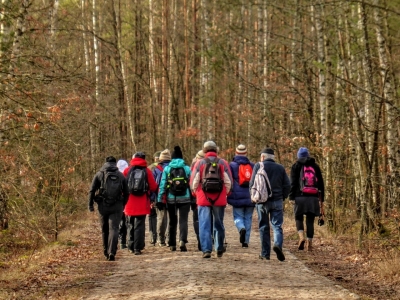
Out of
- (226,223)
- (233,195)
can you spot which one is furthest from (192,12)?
(233,195)

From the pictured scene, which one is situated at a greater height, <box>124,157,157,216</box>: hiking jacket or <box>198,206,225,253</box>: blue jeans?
<box>124,157,157,216</box>: hiking jacket

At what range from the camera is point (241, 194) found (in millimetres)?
13820

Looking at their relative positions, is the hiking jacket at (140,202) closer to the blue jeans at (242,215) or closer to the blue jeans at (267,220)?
the blue jeans at (242,215)

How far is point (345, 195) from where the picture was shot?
56.3ft

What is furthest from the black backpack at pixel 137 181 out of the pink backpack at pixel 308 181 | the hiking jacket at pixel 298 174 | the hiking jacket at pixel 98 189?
the pink backpack at pixel 308 181

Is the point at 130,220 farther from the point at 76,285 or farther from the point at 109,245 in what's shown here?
the point at 76,285

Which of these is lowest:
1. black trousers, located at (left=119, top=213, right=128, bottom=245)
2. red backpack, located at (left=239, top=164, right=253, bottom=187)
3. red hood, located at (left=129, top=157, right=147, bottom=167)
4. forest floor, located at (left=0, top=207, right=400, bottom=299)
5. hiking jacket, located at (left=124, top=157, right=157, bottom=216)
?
forest floor, located at (left=0, top=207, right=400, bottom=299)

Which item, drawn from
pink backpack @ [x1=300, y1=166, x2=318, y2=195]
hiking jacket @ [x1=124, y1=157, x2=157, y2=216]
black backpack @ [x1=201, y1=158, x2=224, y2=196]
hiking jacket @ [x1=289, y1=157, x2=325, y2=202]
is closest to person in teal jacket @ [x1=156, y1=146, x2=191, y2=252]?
hiking jacket @ [x1=124, y1=157, x2=157, y2=216]

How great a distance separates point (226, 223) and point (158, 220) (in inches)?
276

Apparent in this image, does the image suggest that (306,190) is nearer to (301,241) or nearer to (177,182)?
(301,241)

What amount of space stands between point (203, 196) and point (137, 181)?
176 centimetres

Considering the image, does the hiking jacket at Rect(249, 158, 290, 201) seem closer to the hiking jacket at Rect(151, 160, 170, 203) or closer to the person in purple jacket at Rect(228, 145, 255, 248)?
the person in purple jacket at Rect(228, 145, 255, 248)

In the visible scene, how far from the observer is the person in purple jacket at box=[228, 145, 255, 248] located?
1381 cm

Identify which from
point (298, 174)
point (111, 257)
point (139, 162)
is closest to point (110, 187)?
point (139, 162)
